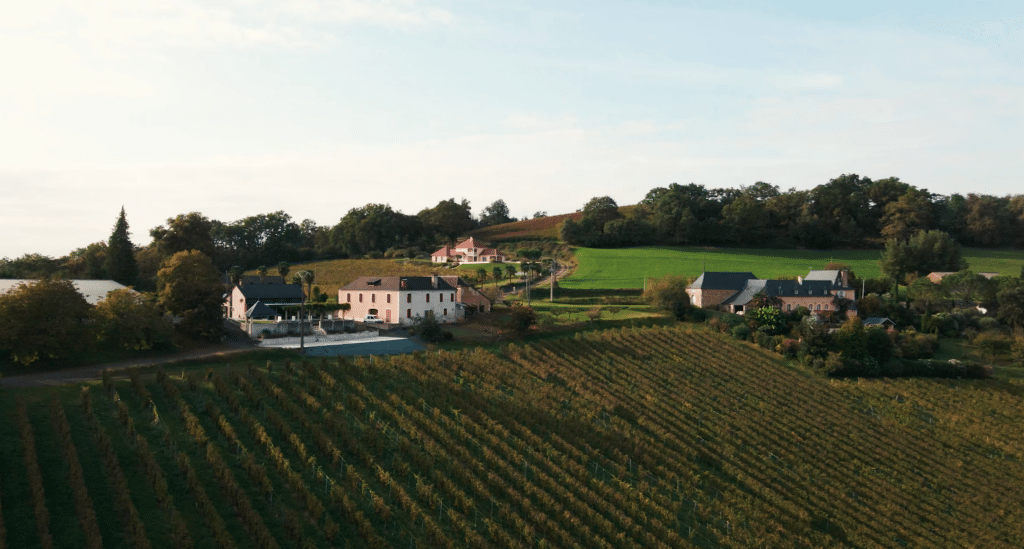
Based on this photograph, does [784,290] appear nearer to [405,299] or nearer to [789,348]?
[789,348]

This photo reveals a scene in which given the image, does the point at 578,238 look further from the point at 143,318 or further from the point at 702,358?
the point at 143,318

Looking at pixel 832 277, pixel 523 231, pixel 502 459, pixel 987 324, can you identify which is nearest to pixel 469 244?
pixel 523 231

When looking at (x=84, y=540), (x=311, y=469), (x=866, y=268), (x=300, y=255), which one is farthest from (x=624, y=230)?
(x=84, y=540)

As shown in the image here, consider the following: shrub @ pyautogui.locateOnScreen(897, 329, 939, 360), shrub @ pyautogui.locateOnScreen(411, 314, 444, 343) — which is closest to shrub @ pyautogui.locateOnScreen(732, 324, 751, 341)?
shrub @ pyautogui.locateOnScreen(897, 329, 939, 360)

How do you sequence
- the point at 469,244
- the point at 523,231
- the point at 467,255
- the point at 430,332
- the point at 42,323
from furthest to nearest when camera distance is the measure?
the point at 523,231 → the point at 469,244 → the point at 467,255 → the point at 430,332 → the point at 42,323

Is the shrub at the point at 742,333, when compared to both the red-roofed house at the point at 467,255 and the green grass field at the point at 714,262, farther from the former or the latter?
the red-roofed house at the point at 467,255

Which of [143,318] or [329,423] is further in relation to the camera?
[143,318]

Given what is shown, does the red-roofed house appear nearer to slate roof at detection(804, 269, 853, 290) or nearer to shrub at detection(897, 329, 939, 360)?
slate roof at detection(804, 269, 853, 290)
